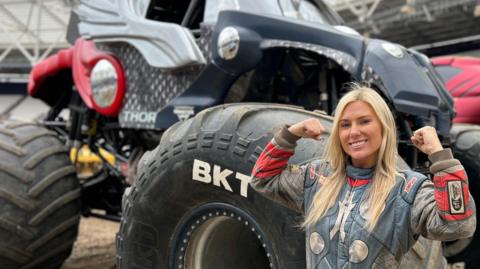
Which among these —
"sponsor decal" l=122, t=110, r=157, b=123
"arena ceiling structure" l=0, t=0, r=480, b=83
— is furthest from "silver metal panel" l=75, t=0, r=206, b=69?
"arena ceiling structure" l=0, t=0, r=480, b=83

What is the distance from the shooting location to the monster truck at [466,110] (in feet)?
12.7

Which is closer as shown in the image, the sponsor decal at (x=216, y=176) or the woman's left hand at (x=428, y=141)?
the woman's left hand at (x=428, y=141)

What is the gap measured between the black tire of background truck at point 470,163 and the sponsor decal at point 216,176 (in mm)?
1914

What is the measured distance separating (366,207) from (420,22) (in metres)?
20.8

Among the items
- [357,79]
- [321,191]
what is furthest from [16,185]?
[321,191]

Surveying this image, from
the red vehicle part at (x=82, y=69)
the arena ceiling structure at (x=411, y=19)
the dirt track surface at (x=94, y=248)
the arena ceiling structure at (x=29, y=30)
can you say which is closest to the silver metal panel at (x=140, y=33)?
the red vehicle part at (x=82, y=69)

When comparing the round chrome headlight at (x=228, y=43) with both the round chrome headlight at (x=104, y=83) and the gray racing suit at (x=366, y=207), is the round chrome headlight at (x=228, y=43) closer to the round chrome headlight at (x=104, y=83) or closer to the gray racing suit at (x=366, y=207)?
the round chrome headlight at (x=104, y=83)

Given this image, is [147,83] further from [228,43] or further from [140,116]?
[228,43]

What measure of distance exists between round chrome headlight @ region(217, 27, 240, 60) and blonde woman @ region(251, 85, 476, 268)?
1237 millimetres

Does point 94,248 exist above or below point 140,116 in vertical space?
below

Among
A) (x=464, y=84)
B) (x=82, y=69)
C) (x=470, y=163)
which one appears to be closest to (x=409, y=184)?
(x=470, y=163)

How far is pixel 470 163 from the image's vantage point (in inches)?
152

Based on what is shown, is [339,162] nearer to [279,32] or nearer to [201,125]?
[201,125]

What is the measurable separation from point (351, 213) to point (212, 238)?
0.91 meters
